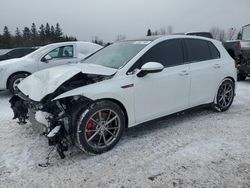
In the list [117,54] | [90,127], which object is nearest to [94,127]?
[90,127]

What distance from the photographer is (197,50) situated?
526cm

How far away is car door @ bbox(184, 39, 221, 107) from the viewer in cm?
503

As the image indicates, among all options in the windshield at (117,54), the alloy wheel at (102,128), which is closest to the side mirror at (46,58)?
the windshield at (117,54)

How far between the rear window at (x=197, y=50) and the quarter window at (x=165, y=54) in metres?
0.24

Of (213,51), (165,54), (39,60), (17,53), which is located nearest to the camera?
(165,54)

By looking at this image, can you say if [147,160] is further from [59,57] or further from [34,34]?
[34,34]

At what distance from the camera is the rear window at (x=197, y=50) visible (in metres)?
5.09

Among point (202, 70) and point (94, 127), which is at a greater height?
point (202, 70)

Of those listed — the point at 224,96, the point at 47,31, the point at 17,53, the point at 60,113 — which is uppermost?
the point at 47,31

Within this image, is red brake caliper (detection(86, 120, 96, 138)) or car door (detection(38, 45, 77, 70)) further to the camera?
car door (detection(38, 45, 77, 70))

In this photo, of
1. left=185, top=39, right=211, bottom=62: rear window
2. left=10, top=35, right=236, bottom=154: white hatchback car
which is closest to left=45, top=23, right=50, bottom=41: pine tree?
left=185, top=39, right=211, bottom=62: rear window

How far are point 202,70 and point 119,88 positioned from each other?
195 centimetres

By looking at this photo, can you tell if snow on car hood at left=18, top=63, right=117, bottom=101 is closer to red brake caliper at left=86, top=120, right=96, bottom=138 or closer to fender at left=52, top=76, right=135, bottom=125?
fender at left=52, top=76, right=135, bottom=125

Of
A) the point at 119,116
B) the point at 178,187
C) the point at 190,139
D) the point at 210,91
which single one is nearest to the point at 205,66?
the point at 210,91
